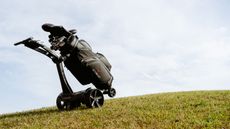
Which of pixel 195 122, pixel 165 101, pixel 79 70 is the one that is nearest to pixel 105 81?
pixel 79 70

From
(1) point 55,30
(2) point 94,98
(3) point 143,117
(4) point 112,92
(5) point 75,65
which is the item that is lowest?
(3) point 143,117

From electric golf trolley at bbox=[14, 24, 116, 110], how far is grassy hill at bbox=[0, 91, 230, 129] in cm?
76

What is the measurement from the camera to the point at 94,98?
21.4m

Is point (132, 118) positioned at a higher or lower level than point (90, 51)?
lower

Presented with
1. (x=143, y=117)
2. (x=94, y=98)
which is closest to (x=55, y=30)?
(x=94, y=98)

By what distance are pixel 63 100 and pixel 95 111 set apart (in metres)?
2.61

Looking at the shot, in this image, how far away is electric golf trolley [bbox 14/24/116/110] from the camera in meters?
21.1

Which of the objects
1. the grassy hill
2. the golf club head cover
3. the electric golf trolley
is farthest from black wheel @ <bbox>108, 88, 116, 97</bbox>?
the golf club head cover

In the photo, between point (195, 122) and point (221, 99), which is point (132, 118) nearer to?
point (195, 122)

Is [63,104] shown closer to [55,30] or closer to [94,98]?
[94,98]

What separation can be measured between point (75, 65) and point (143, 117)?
17.5 feet

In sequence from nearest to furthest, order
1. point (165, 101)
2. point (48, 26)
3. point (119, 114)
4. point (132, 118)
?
point (132, 118) < point (119, 114) < point (48, 26) < point (165, 101)

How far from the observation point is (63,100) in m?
21.8

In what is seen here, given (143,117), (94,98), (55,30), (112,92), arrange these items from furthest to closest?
(112,92) → (94,98) → (55,30) → (143,117)
